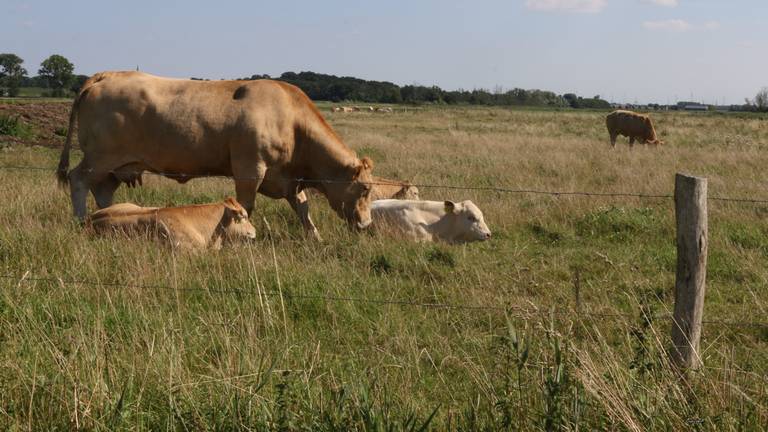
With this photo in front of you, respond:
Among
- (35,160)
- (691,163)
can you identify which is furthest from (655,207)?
(35,160)

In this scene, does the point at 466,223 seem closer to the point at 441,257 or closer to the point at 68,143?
the point at 441,257

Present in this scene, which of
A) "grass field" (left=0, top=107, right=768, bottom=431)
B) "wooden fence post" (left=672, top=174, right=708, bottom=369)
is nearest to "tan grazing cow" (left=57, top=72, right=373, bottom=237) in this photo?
"grass field" (left=0, top=107, right=768, bottom=431)

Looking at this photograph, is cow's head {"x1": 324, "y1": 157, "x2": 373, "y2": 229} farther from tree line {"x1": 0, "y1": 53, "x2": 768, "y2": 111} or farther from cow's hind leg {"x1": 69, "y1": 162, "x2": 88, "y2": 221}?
tree line {"x1": 0, "y1": 53, "x2": 768, "y2": 111}

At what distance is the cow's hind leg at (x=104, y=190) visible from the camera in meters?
10.1

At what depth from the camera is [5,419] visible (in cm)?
396

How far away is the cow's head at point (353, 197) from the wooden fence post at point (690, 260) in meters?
6.20

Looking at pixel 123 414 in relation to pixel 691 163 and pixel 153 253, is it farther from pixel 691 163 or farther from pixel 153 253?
pixel 691 163

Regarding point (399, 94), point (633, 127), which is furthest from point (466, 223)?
point (399, 94)

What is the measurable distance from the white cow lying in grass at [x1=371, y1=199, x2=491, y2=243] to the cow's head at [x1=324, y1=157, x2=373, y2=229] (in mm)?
257

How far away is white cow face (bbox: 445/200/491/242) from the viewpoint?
1011 centimetres

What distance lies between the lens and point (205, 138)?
31.8ft

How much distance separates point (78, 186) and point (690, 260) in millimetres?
7855

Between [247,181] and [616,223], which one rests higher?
[247,181]

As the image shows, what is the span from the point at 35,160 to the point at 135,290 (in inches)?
494
